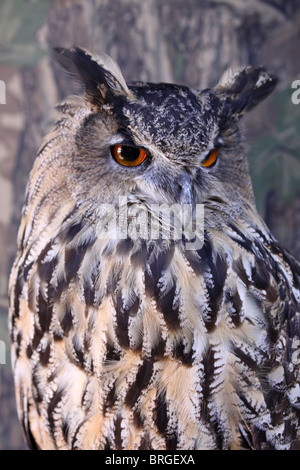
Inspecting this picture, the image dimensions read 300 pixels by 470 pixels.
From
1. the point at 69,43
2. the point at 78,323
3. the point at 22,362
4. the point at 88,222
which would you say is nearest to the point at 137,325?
Result: the point at 78,323

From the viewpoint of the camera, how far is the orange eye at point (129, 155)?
1026mm

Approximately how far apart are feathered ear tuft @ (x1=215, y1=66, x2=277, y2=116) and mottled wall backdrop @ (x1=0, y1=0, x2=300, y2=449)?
0.44 meters

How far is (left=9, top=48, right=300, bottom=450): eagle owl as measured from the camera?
3.41ft

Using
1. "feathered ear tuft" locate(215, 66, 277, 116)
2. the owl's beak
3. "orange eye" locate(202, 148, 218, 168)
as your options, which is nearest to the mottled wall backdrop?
"feathered ear tuft" locate(215, 66, 277, 116)

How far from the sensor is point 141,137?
984 mm

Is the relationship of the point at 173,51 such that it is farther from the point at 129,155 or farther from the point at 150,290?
the point at 150,290

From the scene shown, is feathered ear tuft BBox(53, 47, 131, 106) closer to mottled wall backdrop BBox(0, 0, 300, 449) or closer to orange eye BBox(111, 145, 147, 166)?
orange eye BBox(111, 145, 147, 166)

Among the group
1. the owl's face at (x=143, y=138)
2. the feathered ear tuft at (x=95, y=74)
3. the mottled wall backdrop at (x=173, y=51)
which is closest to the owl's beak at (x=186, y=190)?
the owl's face at (x=143, y=138)

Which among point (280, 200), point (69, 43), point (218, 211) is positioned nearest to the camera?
point (218, 211)

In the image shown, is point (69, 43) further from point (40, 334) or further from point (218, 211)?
point (40, 334)

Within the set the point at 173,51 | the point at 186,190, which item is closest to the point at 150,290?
the point at 186,190

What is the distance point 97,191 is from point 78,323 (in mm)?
280
